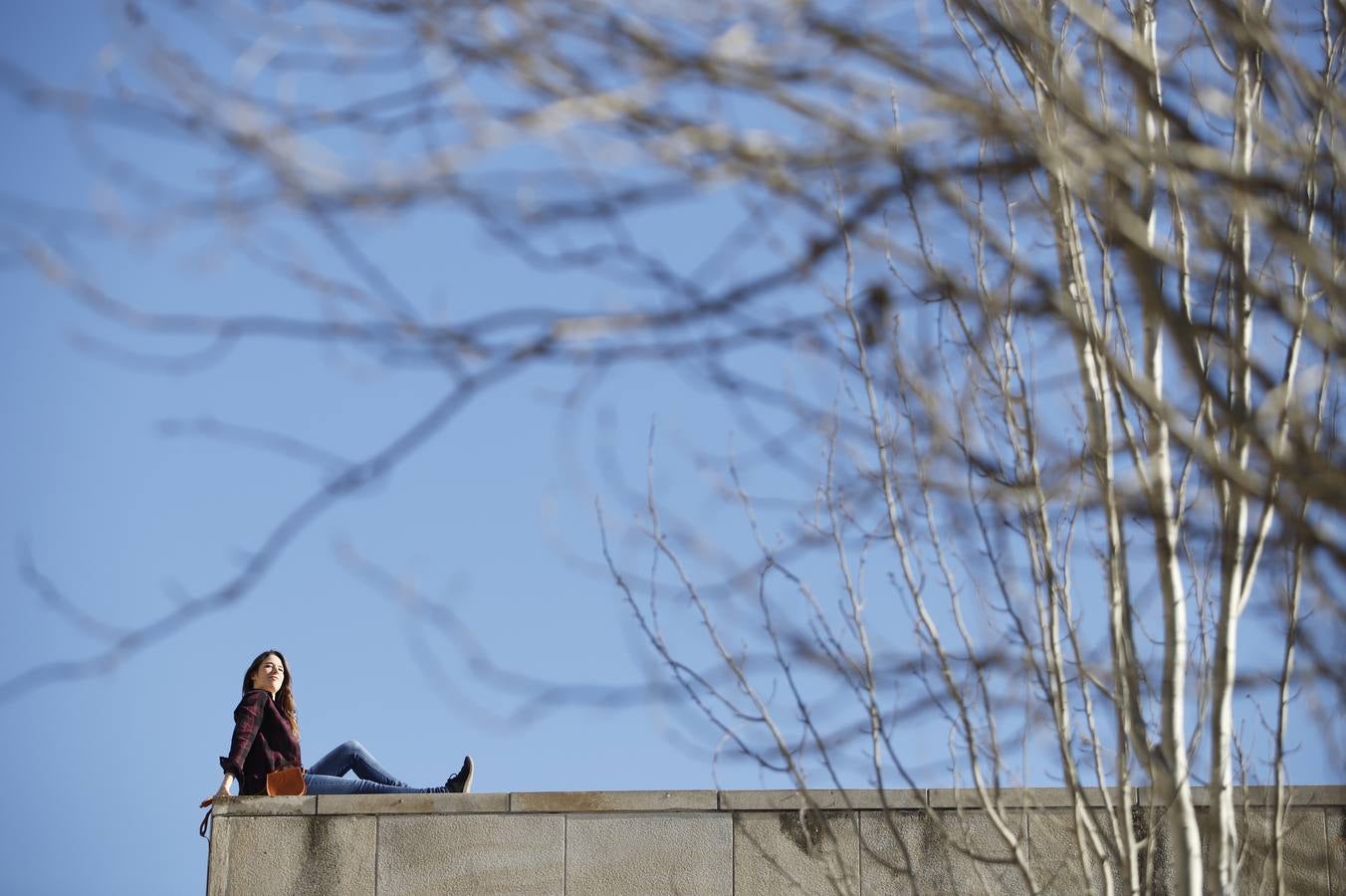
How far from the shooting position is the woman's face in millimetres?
8438

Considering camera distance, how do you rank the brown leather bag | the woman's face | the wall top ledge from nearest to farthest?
the wall top ledge
the brown leather bag
the woman's face

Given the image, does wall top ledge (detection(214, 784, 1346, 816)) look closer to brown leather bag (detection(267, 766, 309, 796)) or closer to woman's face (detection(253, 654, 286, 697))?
brown leather bag (detection(267, 766, 309, 796))

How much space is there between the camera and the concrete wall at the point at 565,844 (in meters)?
7.52

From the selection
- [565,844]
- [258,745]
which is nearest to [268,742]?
[258,745]

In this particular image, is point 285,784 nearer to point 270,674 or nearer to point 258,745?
point 258,745

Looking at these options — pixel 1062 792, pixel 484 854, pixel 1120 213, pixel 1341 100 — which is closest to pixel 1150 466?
pixel 1341 100

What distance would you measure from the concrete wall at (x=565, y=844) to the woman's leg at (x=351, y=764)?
3.44 ft

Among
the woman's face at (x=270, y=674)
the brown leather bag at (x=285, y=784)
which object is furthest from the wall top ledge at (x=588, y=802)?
the woman's face at (x=270, y=674)

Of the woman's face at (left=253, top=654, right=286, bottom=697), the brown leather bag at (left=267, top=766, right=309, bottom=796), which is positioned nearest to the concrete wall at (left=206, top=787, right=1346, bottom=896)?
the brown leather bag at (left=267, top=766, right=309, bottom=796)

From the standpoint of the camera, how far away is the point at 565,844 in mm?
7797

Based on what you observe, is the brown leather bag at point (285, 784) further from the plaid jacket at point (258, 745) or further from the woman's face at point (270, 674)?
the woman's face at point (270, 674)

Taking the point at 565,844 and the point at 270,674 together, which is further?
the point at 270,674

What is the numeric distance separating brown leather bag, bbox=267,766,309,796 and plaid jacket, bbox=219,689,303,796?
0.35 ft

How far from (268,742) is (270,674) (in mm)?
384
